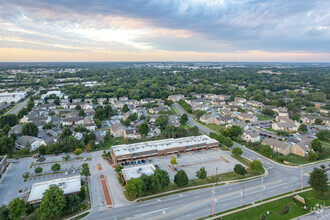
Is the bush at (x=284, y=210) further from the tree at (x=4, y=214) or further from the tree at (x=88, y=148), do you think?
the tree at (x=88, y=148)

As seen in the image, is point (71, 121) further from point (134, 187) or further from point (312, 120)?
point (312, 120)

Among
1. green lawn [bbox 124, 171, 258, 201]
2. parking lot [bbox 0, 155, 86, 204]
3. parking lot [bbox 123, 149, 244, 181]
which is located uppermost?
parking lot [bbox 0, 155, 86, 204]

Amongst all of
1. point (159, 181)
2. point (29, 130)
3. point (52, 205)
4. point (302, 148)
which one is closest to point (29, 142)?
point (29, 130)

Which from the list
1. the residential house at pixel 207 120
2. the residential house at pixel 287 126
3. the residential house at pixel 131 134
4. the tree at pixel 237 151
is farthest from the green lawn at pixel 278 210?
the residential house at pixel 207 120

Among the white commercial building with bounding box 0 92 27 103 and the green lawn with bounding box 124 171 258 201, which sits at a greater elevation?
the white commercial building with bounding box 0 92 27 103

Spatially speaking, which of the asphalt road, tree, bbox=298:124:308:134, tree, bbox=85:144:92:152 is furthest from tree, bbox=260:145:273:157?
tree, bbox=85:144:92:152

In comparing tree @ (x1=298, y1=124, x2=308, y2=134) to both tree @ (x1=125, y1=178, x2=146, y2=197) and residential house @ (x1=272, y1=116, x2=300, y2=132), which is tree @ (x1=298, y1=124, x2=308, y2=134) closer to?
residential house @ (x1=272, y1=116, x2=300, y2=132)
